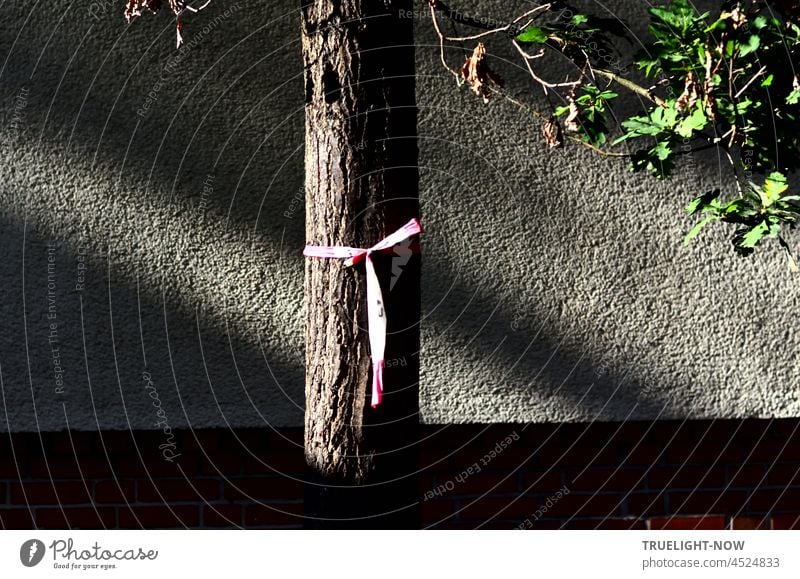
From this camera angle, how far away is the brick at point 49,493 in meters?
3.33

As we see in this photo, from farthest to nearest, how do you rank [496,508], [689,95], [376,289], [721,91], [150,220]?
[496,508] < [150,220] < [376,289] < [721,91] < [689,95]

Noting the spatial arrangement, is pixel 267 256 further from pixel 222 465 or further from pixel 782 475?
pixel 782 475

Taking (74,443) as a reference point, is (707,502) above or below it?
below

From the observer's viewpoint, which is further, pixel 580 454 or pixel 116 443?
pixel 580 454

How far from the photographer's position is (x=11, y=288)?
10.6ft

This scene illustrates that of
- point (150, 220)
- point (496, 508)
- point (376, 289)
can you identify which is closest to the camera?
point (376, 289)

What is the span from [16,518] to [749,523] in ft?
8.94

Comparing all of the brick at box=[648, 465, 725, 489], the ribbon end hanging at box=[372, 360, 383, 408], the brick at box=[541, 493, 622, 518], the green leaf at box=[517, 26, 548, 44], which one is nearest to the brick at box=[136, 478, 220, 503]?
the brick at box=[541, 493, 622, 518]

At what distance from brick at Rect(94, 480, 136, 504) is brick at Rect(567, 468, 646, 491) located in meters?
1.62

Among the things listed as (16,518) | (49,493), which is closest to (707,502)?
(49,493)

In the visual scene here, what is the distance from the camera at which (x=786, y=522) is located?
3.52 meters

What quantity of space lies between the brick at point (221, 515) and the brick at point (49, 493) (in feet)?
1.41

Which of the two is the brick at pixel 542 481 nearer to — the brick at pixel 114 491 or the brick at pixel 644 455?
the brick at pixel 644 455

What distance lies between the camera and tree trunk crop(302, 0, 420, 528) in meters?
2.17
